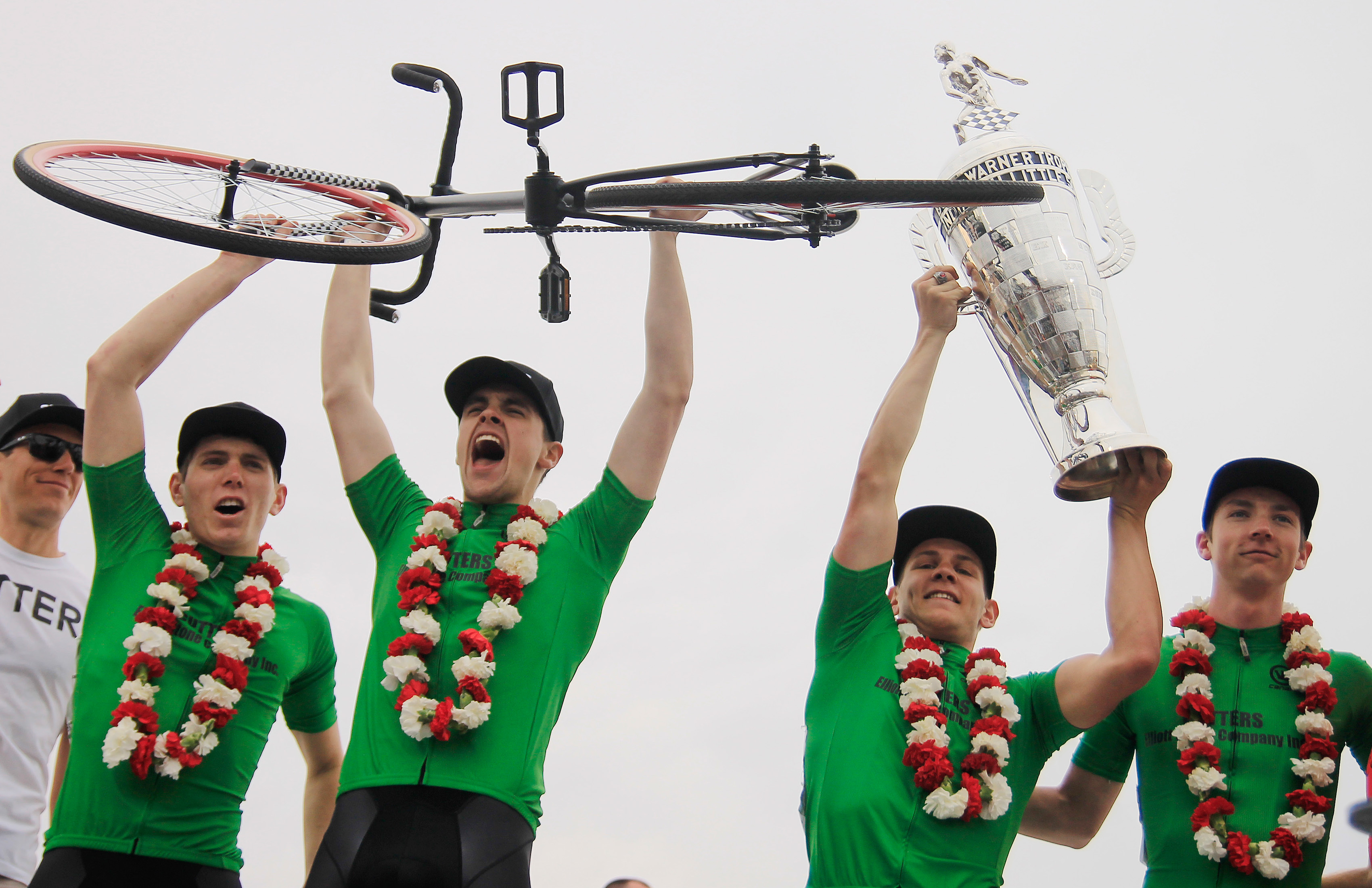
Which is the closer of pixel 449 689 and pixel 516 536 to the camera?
pixel 449 689

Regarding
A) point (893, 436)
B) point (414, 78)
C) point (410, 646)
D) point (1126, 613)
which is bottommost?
point (410, 646)

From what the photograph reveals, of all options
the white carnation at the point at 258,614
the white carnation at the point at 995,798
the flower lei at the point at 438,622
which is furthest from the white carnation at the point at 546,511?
the white carnation at the point at 995,798

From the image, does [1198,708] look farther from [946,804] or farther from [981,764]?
[946,804]

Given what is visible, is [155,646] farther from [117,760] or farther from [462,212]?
[462,212]

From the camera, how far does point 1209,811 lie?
9.91 ft

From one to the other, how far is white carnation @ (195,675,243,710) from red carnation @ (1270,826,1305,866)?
2.60 metres

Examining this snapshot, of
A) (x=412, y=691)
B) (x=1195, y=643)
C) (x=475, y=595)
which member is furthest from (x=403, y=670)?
(x=1195, y=643)

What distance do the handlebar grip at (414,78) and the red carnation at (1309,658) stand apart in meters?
2.70

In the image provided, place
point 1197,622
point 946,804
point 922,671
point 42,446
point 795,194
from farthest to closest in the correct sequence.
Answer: point 42,446 < point 1197,622 < point 922,671 < point 946,804 < point 795,194

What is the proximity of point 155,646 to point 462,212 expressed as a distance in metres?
1.31

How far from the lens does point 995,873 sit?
9.18 feet

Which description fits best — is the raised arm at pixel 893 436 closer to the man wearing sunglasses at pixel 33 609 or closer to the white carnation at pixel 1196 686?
the white carnation at pixel 1196 686

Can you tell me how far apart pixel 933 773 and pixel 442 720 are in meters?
1.10

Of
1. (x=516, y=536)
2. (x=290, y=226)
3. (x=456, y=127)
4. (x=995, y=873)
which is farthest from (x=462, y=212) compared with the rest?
(x=995, y=873)
